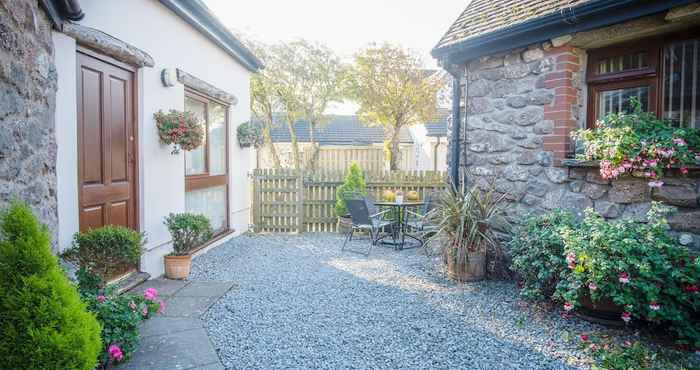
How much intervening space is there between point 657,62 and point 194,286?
4988mm

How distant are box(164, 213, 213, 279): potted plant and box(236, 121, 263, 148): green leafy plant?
286 centimetres

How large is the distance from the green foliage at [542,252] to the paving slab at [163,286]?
3360 millimetres

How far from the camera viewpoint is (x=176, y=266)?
4852 millimetres

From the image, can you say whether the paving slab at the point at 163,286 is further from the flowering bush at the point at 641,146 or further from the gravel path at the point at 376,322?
the flowering bush at the point at 641,146

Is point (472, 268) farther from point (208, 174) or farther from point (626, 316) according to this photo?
point (208, 174)

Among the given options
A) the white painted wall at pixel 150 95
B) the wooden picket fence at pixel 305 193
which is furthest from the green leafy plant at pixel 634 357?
the wooden picket fence at pixel 305 193

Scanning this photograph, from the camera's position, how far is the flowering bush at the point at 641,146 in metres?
3.29

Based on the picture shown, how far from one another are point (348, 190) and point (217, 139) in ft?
8.58

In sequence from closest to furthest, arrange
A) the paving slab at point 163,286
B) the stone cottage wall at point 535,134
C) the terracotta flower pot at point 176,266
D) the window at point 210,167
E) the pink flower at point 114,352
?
the pink flower at point 114,352, the stone cottage wall at point 535,134, the paving slab at point 163,286, the terracotta flower pot at point 176,266, the window at point 210,167

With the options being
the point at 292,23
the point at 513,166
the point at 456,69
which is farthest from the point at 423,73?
the point at 513,166

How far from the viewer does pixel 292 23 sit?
11812mm

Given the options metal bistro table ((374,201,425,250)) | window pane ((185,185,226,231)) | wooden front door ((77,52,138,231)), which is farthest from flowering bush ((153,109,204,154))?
metal bistro table ((374,201,425,250))

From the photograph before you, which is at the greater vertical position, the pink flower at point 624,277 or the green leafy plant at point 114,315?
the pink flower at point 624,277

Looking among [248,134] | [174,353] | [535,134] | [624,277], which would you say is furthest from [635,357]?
[248,134]
